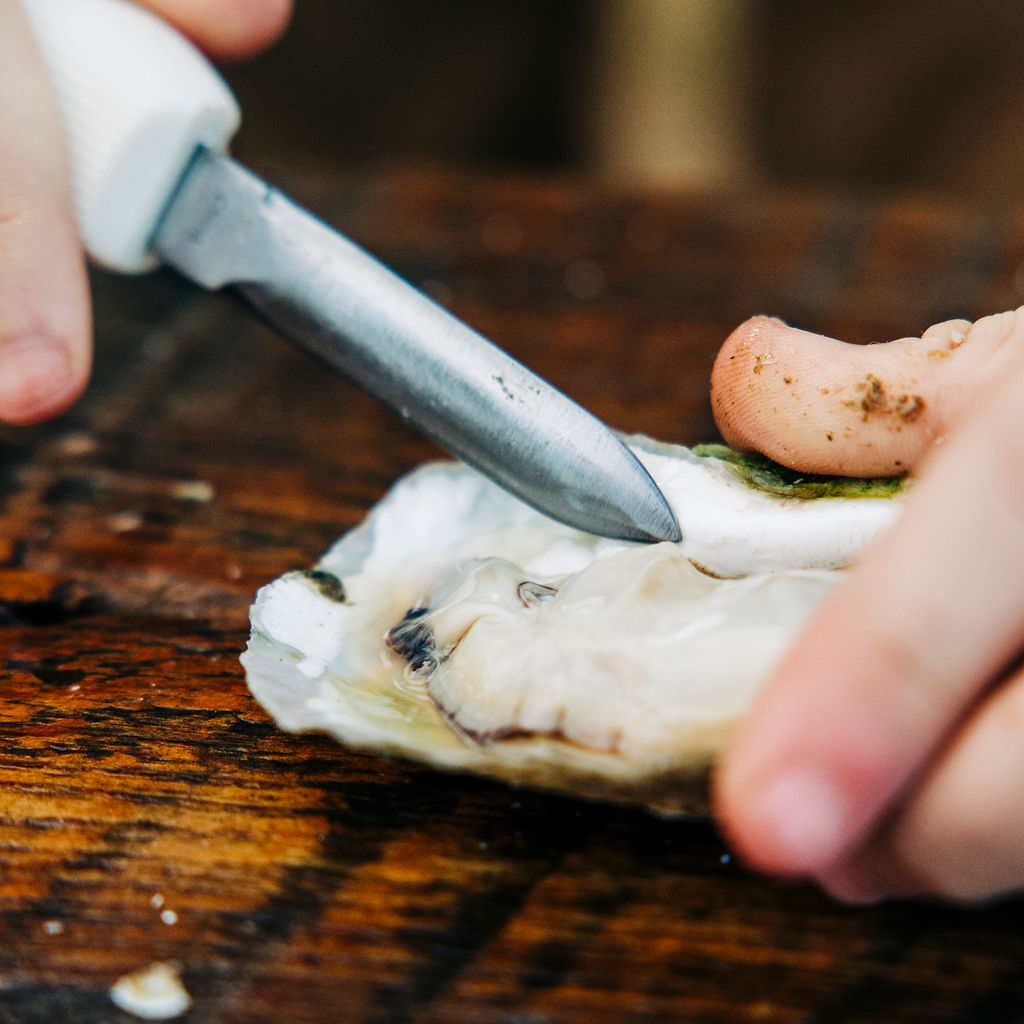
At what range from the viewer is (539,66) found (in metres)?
2.58

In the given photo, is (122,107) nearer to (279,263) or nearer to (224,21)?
(279,263)

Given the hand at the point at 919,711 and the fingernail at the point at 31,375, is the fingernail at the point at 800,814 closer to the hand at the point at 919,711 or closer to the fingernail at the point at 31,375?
the hand at the point at 919,711

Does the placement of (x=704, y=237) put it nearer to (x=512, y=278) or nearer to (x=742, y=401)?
(x=512, y=278)

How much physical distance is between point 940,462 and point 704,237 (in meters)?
0.97

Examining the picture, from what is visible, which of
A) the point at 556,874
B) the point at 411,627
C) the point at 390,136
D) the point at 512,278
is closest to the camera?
the point at 556,874

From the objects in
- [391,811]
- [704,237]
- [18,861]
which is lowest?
[18,861]

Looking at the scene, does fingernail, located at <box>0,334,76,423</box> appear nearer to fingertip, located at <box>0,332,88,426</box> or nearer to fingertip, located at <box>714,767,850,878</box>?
fingertip, located at <box>0,332,88,426</box>

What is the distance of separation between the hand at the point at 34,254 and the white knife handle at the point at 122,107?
18 mm

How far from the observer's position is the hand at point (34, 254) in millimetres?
694

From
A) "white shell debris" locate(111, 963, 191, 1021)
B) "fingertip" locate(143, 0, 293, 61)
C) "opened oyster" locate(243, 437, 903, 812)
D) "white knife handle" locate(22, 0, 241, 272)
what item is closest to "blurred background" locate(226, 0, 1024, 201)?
"fingertip" locate(143, 0, 293, 61)

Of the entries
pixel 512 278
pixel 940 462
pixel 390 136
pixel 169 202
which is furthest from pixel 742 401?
pixel 390 136

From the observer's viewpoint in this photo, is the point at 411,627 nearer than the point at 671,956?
No

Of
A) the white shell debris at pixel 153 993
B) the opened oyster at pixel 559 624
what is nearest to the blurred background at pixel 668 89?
the opened oyster at pixel 559 624

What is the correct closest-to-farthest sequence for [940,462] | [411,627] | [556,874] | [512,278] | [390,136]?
[940,462] < [556,874] < [411,627] < [512,278] < [390,136]
